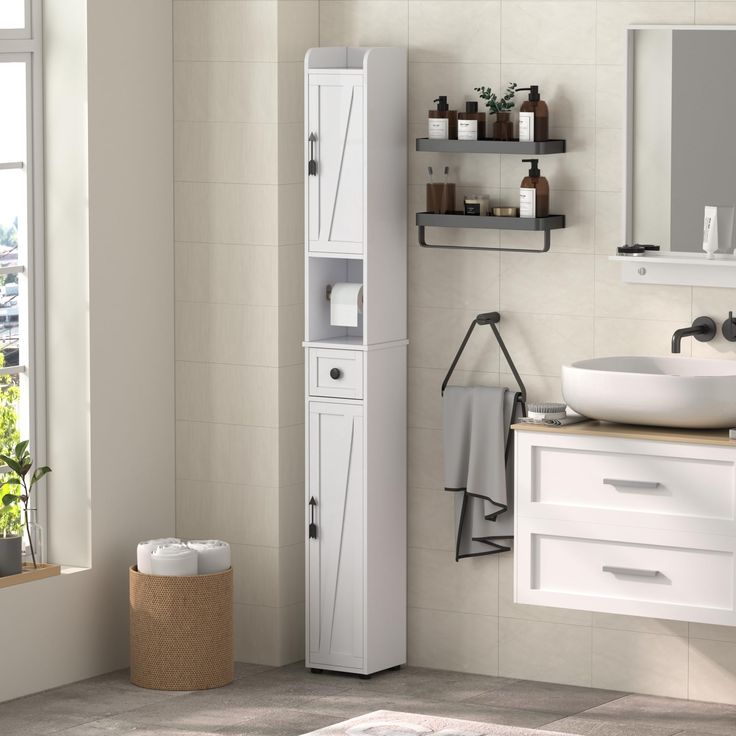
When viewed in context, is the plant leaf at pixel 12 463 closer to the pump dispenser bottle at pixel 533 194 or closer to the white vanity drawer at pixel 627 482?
the white vanity drawer at pixel 627 482

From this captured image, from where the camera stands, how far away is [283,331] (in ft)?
18.6

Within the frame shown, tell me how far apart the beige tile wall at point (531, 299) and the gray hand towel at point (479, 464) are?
0.37ft

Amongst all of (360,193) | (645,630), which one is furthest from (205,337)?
(645,630)

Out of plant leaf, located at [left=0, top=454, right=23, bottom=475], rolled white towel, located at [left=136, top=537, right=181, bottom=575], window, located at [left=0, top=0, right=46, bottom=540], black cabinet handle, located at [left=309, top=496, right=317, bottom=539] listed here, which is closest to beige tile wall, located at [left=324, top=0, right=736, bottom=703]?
black cabinet handle, located at [left=309, top=496, right=317, bottom=539]

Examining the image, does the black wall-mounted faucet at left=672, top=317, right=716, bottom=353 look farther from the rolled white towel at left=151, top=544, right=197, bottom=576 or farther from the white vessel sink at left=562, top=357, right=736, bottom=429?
the rolled white towel at left=151, top=544, right=197, bottom=576

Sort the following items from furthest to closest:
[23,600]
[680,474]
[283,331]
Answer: [283,331] < [23,600] < [680,474]

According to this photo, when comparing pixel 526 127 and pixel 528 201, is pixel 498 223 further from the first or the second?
pixel 526 127

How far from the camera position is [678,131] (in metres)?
5.20

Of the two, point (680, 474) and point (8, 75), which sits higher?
point (8, 75)

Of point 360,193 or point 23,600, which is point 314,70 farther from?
point 23,600

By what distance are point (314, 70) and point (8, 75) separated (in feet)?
3.25

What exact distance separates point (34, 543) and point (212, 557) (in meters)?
0.59

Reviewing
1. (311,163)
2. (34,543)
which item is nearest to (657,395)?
(311,163)

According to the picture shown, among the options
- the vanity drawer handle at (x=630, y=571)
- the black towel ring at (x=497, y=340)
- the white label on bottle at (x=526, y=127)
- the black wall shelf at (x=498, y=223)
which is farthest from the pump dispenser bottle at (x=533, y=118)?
the vanity drawer handle at (x=630, y=571)
